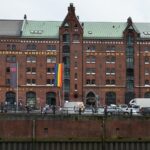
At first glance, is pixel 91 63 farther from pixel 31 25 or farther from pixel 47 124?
pixel 47 124

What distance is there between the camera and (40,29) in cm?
12569

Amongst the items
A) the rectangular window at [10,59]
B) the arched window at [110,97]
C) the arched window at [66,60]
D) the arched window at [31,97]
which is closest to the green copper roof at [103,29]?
the arched window at [66,60]

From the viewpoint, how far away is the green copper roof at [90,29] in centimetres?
12425

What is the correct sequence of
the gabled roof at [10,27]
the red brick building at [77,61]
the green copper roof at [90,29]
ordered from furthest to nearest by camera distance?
1. the green copper roof at [90,29]
2. the gabled roof at [10,27]
3. the red brick building at [77,61]

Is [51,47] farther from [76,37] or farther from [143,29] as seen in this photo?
[143,29]

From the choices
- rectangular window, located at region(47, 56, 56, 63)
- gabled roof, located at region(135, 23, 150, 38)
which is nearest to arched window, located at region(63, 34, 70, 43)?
rectangular window, located at region(47, 56, 56, 63)

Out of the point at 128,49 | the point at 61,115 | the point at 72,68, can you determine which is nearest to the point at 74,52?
the point at 72,68

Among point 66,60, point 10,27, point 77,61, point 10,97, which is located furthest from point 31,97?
point 10,27

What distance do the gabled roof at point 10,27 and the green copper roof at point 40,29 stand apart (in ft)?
4.09

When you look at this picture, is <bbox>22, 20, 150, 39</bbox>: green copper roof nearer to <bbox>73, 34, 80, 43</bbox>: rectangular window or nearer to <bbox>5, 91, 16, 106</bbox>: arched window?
<bbox>73, 34, 80, 43</bbox>: rectangular window

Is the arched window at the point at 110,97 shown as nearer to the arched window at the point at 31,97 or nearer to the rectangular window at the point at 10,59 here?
the arched window at the point at 31,97

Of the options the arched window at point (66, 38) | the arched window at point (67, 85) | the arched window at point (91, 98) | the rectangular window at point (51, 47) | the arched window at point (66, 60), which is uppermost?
the arched window at point (66, 38)

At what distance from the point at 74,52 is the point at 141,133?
66.2 m

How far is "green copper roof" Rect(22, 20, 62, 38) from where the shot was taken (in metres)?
124
